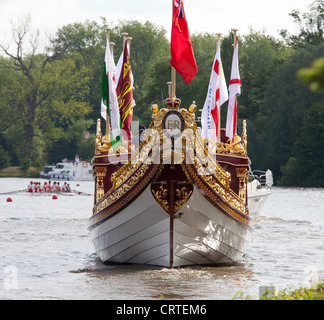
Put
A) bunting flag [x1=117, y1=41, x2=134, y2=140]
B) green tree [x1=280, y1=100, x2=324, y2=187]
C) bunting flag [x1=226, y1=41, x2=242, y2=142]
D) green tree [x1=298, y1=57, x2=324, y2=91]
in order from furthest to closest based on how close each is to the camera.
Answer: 1. green tree [x1=280, y1=100, x2=324, y2=187]
2. bunting flag [x1=226, y1=41, x2=242, y2=142]
3. bunting flag [x1=117, y1=41, x2=134, y2=140]
4. green tree [x1=298, y1=57, x2=324, y2=91]

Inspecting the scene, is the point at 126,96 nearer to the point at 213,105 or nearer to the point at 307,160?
the point at 213,105

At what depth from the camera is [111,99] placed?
23531mm

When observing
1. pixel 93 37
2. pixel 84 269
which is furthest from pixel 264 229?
pixel 93 37

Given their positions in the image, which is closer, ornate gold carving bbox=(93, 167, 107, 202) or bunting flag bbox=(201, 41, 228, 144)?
ornate gold carving bbox=(93, 167, 107, 202)

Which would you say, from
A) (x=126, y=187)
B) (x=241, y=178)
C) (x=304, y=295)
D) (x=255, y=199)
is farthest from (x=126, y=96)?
(x=255, y=199)

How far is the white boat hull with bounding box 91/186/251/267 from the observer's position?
1703 centimetres

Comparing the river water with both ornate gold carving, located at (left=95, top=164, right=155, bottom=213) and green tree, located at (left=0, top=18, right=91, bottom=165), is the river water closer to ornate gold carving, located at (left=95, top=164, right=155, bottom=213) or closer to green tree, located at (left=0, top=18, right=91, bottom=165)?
ornate gold carving, located at (left=95, top=164, right=155, bottom=213)

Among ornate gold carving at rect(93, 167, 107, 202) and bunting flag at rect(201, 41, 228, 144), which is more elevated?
bunting flag at rect(201, 41, 228, 144)

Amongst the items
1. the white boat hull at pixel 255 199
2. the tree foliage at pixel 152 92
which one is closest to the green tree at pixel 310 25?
the tree foliage at pixel 152 92

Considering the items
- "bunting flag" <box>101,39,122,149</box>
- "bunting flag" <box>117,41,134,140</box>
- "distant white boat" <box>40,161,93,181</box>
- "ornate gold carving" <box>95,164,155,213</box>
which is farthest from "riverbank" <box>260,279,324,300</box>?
"distant white boat" <box>40,161,93,181</box>

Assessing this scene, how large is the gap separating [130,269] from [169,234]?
1.69m

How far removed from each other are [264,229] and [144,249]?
15.4m

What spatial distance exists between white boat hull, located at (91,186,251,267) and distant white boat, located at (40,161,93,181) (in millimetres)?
71378

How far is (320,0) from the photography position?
78.7m
